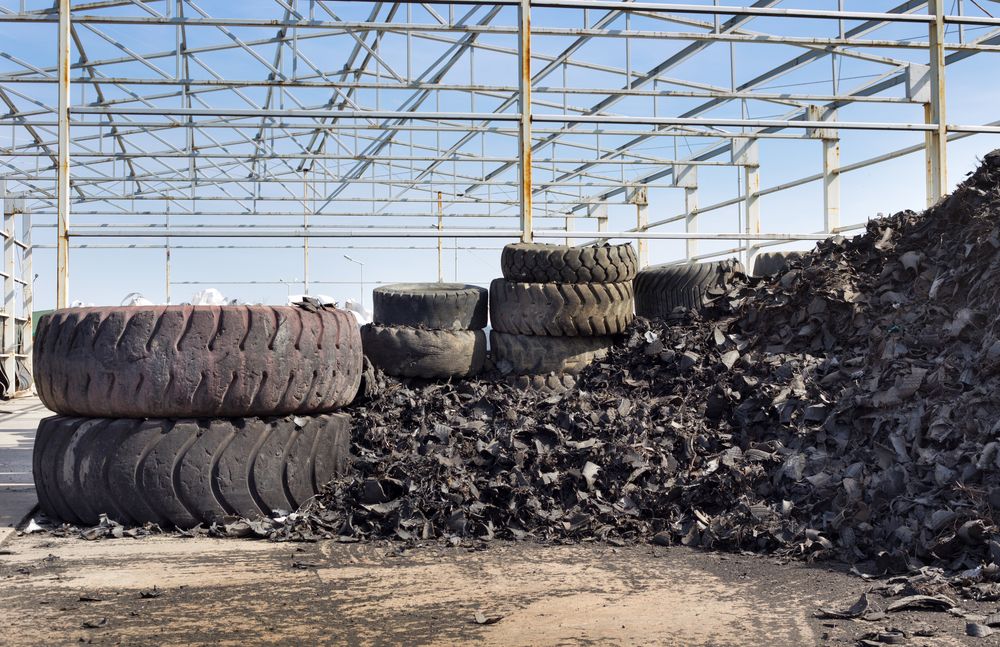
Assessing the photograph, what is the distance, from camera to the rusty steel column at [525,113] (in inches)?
301

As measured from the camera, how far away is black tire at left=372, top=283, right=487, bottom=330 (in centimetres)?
656

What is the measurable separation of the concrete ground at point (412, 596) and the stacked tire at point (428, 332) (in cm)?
211

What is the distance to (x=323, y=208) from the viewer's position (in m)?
27.9

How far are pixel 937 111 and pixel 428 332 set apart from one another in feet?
18.3

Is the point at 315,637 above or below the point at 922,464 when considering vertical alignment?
below

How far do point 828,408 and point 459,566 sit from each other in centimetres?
239

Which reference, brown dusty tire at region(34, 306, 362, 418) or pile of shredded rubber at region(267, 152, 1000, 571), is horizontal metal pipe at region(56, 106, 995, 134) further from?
brown dusty tire at region(34, 306, 362, 418)

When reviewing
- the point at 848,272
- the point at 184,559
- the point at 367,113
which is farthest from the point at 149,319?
the point at 848,272

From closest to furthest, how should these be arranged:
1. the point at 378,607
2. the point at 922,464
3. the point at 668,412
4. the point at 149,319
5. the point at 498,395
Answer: the point at 378,607
the point at 922,464
the point at 149,319
the point at 668,412
the point at 498,395

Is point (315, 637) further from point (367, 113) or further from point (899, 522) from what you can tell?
point (367, 113)

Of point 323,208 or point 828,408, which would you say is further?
→ point 323,208

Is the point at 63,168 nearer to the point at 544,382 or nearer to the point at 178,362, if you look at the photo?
the point at 178,362

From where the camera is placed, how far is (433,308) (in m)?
6.57

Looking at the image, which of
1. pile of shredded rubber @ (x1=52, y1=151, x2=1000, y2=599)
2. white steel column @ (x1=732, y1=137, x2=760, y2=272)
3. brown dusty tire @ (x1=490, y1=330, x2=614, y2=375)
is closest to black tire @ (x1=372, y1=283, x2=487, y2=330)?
brown dusty tire @ (x1=490, y1=330, x2=614, y2=375)
